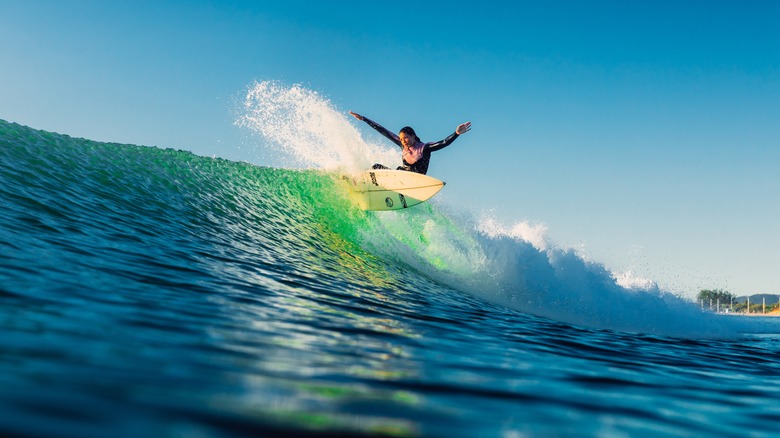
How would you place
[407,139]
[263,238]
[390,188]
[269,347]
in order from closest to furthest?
1. [269,347]
2. [263,238]
3. [407,139]
4. [390,188]

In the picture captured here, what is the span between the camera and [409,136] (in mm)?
12375

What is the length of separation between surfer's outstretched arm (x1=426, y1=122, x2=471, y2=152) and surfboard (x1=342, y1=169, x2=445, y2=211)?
0.82 meters

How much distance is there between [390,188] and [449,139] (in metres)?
1.82

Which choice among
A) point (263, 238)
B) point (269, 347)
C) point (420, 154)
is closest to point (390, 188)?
point (420, 154)

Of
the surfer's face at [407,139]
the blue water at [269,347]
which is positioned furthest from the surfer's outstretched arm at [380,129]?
the blue water at [269,347]

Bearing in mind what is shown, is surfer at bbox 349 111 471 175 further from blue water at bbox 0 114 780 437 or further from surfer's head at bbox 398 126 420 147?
blue water at bbox 0 114 780 437

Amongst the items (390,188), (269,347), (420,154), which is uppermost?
(420,154)

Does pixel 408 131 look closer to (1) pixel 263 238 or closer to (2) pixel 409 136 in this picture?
(2) pixel 409 136

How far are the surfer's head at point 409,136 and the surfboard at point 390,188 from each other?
734 millimetres

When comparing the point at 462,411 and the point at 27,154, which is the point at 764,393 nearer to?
the point at 462,411

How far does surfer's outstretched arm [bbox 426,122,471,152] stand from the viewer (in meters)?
12.0

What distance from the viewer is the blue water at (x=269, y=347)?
6.72ft

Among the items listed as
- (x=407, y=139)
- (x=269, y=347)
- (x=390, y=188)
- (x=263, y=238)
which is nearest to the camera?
(x=269, y=347)

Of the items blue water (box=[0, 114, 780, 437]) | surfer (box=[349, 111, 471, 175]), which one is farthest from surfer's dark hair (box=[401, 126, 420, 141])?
blue water (box=[0, 114, 780, 437])
